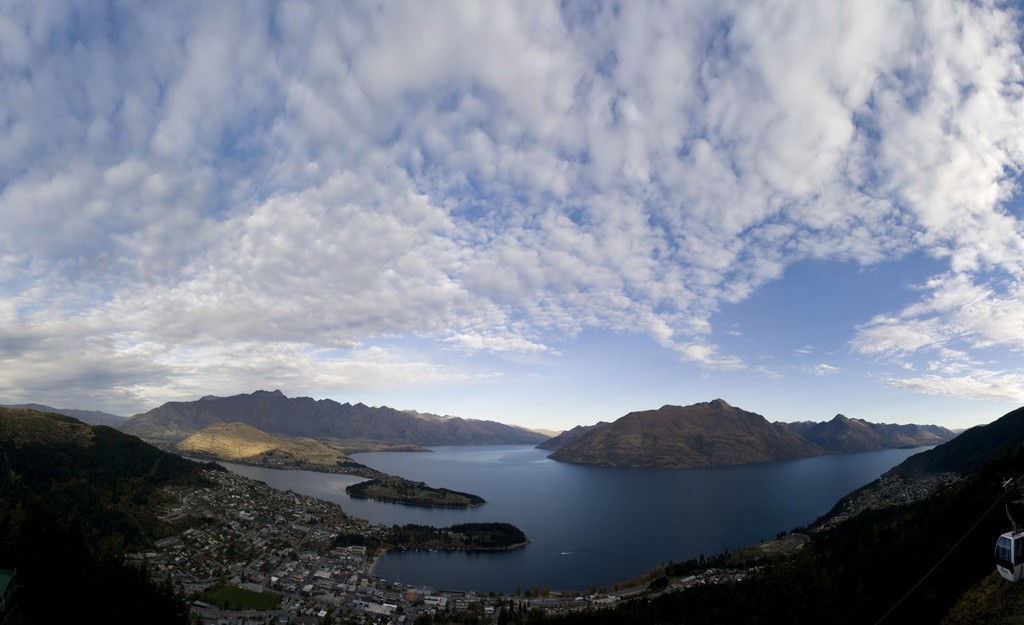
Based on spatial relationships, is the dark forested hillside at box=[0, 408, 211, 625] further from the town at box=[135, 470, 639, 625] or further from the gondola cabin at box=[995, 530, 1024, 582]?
the gondola cabin at box=[995, 530, 1024, 582]

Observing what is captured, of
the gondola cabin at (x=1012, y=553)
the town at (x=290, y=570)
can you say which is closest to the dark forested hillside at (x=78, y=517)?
the town at (x=290, y=570)

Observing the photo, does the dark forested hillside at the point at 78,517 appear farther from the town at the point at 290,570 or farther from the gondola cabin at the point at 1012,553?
the gondola cabin at the point at 1012,553

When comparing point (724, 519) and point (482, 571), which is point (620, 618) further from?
point (724, 519)

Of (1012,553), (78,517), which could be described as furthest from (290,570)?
(1012,553)

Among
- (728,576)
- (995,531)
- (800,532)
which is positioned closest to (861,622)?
(995,531)

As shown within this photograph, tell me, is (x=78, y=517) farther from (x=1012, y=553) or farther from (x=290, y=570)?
(x=1012, y=553)

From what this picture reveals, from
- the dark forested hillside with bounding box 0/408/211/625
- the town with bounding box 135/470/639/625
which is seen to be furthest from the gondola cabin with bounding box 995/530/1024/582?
the town with bounding box 135/470/639/625
